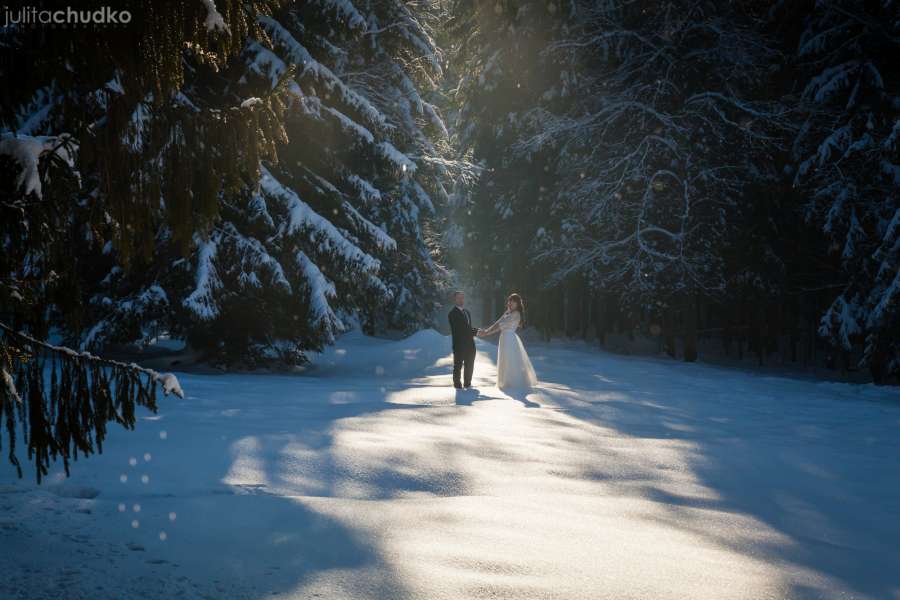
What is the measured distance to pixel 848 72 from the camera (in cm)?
1692

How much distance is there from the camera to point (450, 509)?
4.50 m

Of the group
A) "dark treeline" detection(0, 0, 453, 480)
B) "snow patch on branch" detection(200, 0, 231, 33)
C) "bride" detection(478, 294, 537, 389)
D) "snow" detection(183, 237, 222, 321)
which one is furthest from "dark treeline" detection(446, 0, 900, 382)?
"snow patch on branch" detection(200, 0, 231, 33)

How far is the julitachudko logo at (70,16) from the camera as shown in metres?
2.89

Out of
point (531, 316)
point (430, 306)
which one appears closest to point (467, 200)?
point (531, 316)

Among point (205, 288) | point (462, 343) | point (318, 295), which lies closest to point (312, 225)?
point (318, 295)

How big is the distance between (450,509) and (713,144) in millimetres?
17952

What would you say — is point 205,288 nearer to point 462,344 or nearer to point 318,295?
point 318,295

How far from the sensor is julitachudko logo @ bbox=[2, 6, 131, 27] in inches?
114

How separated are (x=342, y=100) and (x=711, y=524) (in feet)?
40.8

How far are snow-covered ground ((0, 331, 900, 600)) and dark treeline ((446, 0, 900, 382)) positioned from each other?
394 inches

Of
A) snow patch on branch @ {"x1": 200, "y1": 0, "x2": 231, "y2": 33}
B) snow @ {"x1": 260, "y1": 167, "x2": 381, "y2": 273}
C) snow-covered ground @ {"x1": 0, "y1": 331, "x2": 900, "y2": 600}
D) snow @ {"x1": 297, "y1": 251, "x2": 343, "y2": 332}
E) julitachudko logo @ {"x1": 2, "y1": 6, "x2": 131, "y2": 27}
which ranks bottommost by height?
snow-covered ground @ {"x1": 0, "y1": 331, "x2": 900, "y2": 600}

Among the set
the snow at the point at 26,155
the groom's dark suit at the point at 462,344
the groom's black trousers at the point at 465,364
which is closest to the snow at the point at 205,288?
the groom's dark suit at the point at 462,344

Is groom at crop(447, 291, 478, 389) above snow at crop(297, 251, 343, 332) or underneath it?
underneath

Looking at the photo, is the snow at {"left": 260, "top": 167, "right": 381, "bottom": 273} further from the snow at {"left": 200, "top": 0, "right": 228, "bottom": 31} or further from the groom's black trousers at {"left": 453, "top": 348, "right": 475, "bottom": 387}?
the snow at {"left": 200, "top": 0, "right": 228, "bottom": 31}
